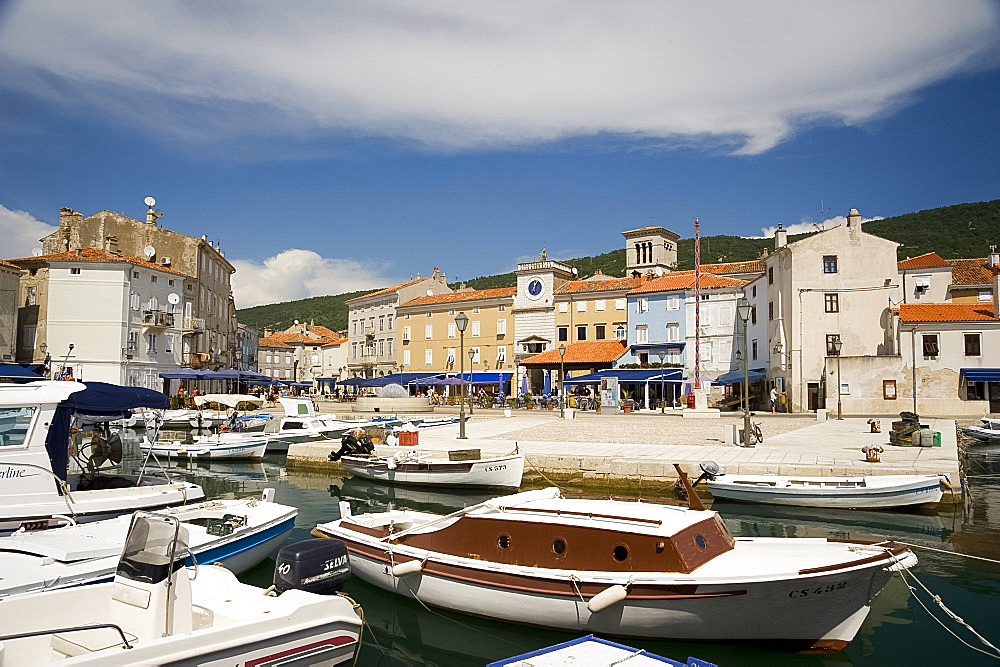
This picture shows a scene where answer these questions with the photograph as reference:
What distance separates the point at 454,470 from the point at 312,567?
12.8 m

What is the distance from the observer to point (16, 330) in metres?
50.8

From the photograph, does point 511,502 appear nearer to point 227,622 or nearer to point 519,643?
point 519,643

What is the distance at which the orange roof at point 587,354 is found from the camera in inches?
2180

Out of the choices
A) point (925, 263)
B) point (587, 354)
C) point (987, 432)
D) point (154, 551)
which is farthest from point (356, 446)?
point (925, 263)

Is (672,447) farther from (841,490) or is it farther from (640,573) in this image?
(640,573)

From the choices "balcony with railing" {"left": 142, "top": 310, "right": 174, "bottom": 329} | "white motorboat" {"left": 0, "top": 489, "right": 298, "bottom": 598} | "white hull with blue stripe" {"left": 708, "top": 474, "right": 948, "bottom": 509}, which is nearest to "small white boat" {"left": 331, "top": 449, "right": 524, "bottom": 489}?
"white hull with blue stripe" {"left": 708, "top": 474, "right": 948, "bottom": 509}

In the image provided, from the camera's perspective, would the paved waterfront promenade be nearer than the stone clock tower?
Yes

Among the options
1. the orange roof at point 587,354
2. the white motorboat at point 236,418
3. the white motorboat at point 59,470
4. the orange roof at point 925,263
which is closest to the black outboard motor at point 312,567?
the white motorboat at point 59,470

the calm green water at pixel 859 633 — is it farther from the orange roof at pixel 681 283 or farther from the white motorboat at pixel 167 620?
the orange roof at pixel 681 283

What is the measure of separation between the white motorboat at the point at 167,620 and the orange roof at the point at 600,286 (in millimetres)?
52868

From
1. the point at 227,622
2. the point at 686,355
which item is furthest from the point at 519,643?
the point at 686,355

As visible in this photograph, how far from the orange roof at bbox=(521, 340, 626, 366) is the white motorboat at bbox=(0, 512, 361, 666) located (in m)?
48.0

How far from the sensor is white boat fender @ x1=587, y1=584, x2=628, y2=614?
8453 mm

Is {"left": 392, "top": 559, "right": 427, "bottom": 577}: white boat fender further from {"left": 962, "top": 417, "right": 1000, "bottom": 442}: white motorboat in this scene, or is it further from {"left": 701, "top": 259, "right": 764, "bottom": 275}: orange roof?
{"left": 701, "top": 259, "right": 764, "bottom": 275}: orange roof
